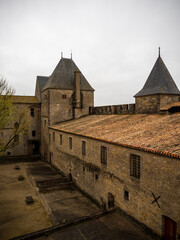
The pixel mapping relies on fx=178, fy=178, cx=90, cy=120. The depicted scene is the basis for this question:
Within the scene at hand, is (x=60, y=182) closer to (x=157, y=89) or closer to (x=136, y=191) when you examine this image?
(x=136, y=191)

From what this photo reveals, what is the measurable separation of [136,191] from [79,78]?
22337mm

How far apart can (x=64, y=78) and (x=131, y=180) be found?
22.8 metres

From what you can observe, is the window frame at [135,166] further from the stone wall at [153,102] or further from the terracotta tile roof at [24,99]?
the terracotta tile roof at [24,99]

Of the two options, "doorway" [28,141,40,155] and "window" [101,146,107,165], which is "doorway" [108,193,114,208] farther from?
"doorway" [28,141,40,155]

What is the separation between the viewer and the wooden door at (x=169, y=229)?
8.94 m

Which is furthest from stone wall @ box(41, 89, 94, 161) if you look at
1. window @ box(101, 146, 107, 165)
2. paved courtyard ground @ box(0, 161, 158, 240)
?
window @ box(101, 146, 107, 165)

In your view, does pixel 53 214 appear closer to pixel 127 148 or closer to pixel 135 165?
pixel 135 165

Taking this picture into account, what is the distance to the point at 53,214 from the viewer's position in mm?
13398

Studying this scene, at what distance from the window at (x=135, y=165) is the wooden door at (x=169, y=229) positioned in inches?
104

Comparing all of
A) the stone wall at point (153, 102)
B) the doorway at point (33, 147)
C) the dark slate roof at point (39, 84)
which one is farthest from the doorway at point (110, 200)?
the dark slate roof at point (39, 84)

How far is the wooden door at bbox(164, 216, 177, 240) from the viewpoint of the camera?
352 inches

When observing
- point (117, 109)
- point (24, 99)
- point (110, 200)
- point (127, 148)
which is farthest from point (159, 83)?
point (24, 99)

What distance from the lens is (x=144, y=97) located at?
19.1 meters

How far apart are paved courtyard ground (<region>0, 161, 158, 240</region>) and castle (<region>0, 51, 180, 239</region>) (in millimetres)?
943
